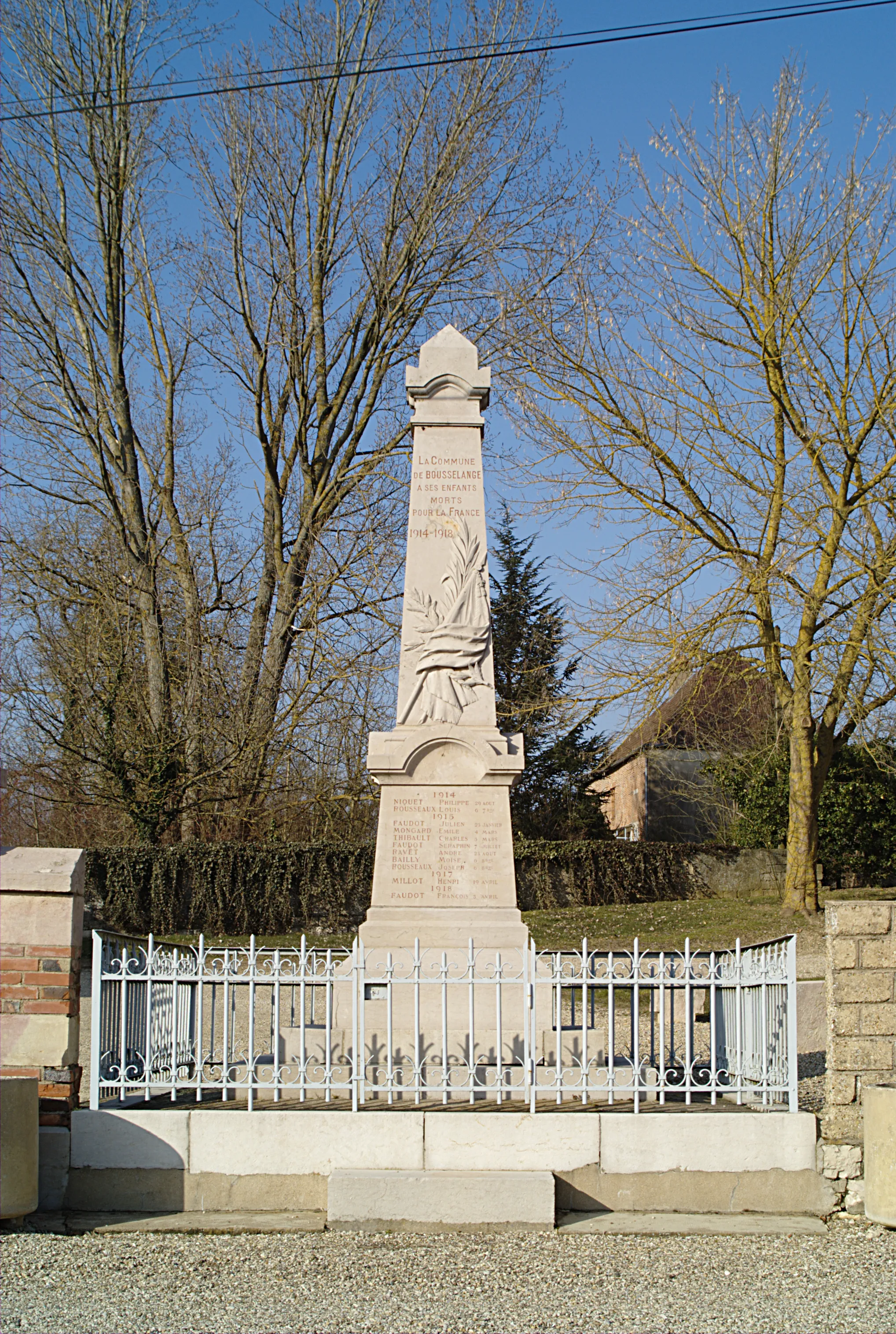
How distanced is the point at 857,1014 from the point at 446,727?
3.49 m

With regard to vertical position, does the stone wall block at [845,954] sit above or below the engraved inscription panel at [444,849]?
below

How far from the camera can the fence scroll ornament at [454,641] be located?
341 inches

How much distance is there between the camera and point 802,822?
15859 millimetres

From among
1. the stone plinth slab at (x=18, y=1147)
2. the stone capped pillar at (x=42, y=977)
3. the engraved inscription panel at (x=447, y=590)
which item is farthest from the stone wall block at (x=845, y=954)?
the stone plinth slab at (x=18, y=1147)

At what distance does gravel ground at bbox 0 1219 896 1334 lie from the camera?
4570 millimetres

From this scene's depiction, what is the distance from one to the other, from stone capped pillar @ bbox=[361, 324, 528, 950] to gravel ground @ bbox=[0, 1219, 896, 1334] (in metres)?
2.80

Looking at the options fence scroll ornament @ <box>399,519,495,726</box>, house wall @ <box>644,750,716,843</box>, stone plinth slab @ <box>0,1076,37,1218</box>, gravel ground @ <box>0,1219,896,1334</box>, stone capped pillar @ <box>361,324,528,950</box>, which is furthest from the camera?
house wall @ <box>644,750,716,843</box>

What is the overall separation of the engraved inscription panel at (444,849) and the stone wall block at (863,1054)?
8.73 ft

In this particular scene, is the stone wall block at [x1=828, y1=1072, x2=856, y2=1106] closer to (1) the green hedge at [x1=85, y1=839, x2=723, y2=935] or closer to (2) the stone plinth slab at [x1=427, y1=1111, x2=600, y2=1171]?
(2) the stone plinth slab at [x1=427, y1=1111, x2=600, y2=1171]

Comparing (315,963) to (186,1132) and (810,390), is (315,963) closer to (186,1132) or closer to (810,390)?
(186,1132)

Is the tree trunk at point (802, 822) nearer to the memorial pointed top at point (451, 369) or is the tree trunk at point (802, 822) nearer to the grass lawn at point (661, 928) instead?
the grass lawn at point (661, 928)

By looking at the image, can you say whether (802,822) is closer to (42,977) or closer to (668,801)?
(42,977)

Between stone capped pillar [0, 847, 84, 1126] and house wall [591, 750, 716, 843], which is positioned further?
house wall [591, 750, 716, 843]

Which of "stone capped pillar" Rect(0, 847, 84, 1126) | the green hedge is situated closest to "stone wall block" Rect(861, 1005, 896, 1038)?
"stone capped pillar" Rect(0, 847, 84, 1126)
